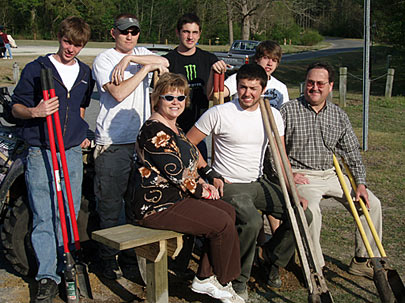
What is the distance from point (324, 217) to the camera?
5.81 m

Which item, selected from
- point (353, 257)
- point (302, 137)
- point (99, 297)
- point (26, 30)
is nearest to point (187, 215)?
point (99, 297)

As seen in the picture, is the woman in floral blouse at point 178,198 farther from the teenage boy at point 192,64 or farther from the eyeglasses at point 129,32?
the teenage boy at point 192,64

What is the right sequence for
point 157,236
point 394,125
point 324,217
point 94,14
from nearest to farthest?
1. point 157,236
2. point 324,217
3. point 394,125
4. point 94,14

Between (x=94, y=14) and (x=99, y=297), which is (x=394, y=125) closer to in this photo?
(x=99, y=297)

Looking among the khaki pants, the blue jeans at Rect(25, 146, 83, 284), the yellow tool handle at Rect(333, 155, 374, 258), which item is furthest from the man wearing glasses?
the blue jeans at Rect(25, 146, 83, 284)

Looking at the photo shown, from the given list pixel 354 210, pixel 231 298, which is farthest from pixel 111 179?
pixel 354 210

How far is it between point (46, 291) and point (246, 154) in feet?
6.04

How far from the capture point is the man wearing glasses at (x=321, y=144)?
4.41 meters

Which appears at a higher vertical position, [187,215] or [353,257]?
[187,215]

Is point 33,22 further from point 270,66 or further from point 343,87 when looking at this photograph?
point 270,66

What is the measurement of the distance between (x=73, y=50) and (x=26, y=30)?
5667cm

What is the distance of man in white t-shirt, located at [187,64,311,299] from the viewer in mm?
4156

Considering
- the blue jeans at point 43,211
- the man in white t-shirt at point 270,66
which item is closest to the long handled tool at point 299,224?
the man in white t-shirt at point 270,66

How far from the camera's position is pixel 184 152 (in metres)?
3.70
